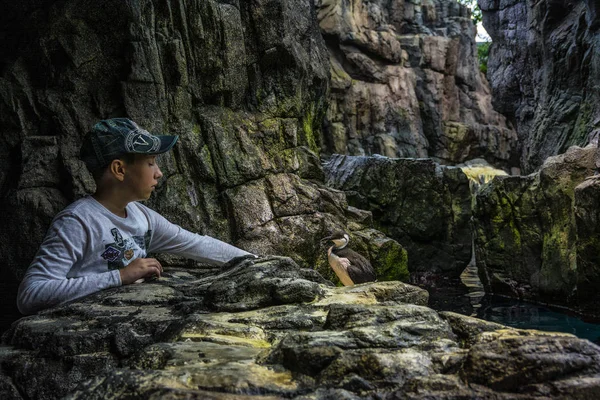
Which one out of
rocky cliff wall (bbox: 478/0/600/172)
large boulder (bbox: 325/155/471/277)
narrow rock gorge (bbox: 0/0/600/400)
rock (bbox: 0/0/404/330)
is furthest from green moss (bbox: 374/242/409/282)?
rocky cliff wall (bbox: 478/0/600/172)

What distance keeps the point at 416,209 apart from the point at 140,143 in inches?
428

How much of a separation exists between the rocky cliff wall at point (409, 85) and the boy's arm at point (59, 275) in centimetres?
2016

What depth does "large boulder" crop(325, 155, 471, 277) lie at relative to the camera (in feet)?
44.7

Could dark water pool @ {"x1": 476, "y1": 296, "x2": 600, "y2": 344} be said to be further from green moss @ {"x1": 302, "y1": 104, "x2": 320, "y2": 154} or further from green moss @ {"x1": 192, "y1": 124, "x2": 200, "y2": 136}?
green moss @ {"x1": 192, "y1": 124, "x2": 200, "y2": 136}

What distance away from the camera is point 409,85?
26.5 meters

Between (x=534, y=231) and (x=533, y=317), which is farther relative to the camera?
(x=534, y=231)

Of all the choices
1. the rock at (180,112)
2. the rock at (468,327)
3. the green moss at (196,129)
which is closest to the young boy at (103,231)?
the rock at (468,327)

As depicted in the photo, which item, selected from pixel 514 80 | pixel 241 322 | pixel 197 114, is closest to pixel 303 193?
pixel 197 114

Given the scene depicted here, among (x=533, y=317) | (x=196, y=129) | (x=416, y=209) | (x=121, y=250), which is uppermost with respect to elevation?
(x=196, y=129)

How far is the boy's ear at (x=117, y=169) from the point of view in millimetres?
3424

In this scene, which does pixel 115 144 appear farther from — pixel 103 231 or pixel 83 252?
pixel 83 252

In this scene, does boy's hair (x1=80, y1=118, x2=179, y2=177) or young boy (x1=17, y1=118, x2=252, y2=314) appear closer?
young boy (x1=17, y1=118, x2=252, y2=314)

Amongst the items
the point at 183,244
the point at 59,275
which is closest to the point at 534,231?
the point at 183,244

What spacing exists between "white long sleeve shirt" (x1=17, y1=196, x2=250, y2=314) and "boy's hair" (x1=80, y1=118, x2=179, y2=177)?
25 centimetres
